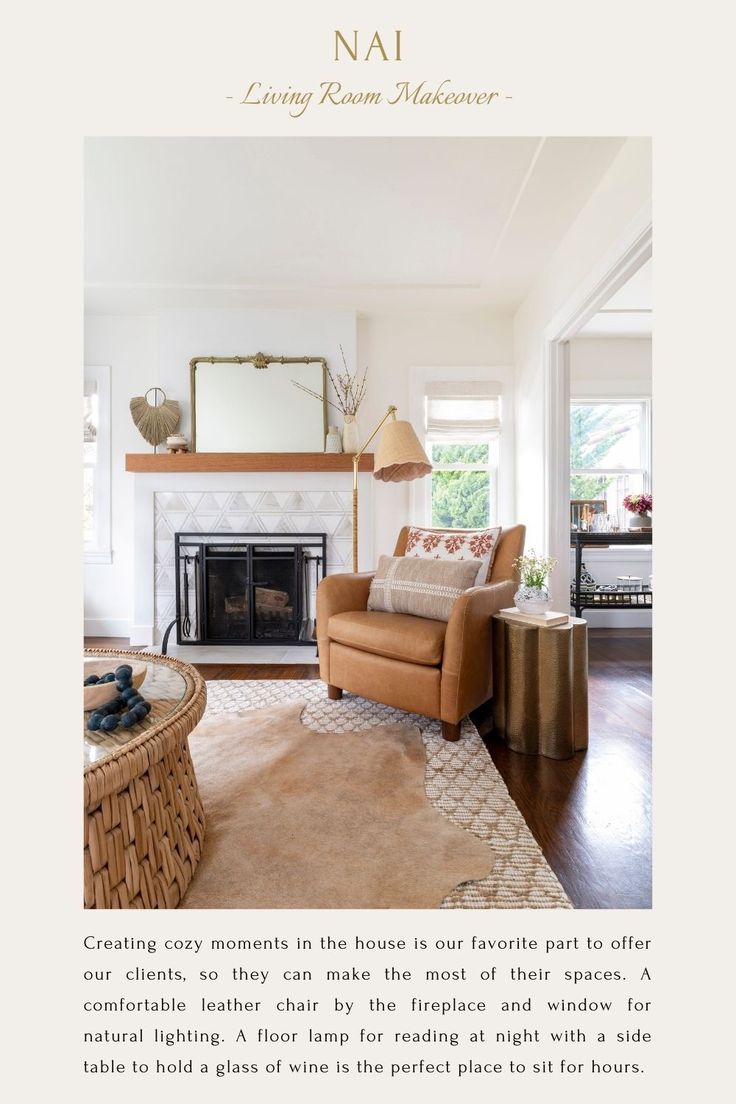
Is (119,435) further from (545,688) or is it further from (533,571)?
(545,688)

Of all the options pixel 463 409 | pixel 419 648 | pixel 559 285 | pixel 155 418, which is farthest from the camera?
pixel 463 409

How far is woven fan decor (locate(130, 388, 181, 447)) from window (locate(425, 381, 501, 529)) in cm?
192

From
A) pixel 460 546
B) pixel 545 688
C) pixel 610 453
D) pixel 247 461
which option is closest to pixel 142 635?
pixel 247 461

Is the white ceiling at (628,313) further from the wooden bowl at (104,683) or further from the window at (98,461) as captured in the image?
the window at (98,461)

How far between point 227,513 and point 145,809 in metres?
2.96

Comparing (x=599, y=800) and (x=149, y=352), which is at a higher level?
(x=149, y=352)

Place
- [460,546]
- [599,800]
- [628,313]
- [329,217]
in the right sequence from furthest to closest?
[628,313] → [329,217] → [460,546] → [599,800]

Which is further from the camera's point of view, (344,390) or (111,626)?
(111,626)

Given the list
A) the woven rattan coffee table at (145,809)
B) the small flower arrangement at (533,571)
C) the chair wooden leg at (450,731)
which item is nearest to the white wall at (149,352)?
the small flower arrangement at (533,571)

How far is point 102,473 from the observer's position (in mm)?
4051

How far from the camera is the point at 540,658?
6.23ft

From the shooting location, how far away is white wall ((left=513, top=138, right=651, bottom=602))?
2.01 meters

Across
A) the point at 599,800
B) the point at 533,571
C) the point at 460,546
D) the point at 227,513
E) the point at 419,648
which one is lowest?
the point at 599,800
